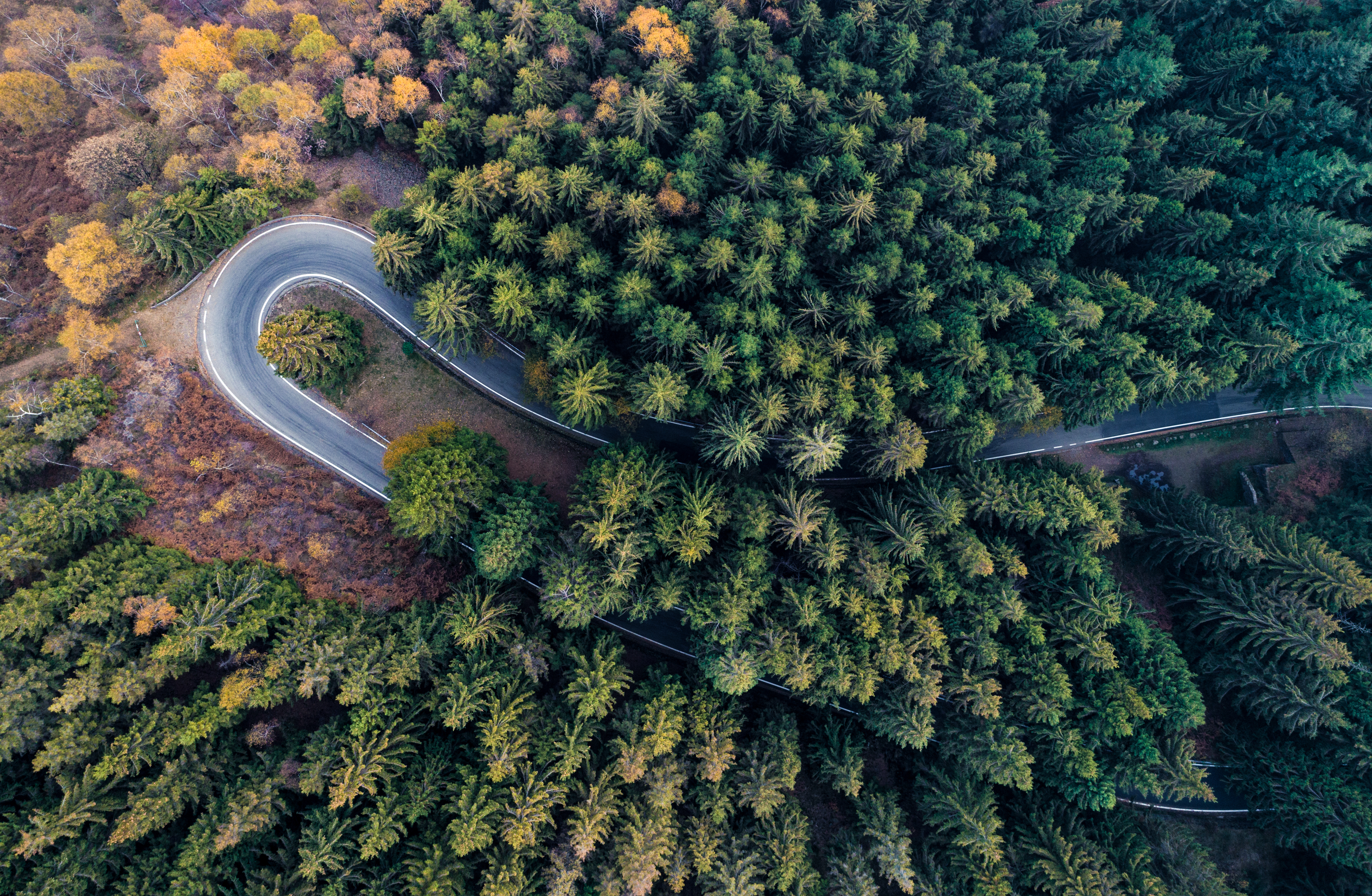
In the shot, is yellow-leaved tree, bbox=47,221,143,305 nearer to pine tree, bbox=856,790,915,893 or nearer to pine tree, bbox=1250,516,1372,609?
pine tree, bbox=856,790,915,893

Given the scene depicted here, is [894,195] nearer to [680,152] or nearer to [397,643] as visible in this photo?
[680,152]

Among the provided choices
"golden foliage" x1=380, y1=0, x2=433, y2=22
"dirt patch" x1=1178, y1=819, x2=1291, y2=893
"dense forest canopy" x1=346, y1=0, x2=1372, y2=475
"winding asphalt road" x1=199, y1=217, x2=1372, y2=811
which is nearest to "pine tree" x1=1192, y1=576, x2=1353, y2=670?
"winding asphalt road" x1=199, y1=217, x2=1372, y2=811

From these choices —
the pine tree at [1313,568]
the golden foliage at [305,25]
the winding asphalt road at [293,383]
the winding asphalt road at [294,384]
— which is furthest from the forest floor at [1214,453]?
the golden foliage at [305,25]

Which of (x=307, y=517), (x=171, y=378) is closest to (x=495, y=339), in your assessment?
(x=307, y=517)

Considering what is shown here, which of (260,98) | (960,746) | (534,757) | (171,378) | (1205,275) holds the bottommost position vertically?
(534,757)

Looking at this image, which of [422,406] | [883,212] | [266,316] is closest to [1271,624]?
[883,212]

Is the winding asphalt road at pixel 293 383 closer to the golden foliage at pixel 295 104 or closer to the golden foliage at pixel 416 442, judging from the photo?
the golden foliage at pixel 416 442

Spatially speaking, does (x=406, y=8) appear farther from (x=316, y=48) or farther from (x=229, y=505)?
(x=229, y=505)
